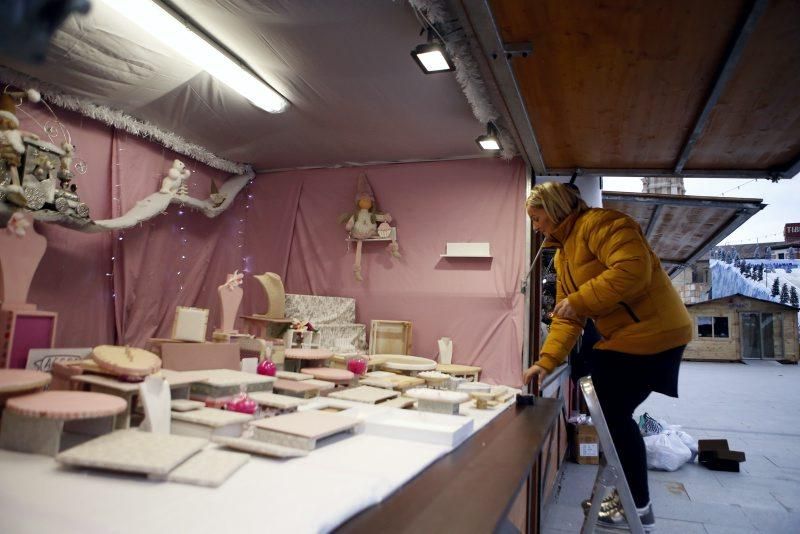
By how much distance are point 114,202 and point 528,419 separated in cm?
366

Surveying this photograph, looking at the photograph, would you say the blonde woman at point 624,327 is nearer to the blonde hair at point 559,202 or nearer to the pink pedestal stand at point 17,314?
the blonde hair at point 559,202

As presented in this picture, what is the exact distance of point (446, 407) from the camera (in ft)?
4.91

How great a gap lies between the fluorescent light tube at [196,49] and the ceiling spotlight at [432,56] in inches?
46.5

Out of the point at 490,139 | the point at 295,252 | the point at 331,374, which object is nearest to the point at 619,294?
the point at 331,374

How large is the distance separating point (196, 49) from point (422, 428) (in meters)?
2.62

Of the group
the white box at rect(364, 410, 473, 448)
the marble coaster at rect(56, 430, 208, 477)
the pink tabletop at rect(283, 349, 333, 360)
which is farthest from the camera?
the pink tabletop at rect(283, 349, 333, 360)

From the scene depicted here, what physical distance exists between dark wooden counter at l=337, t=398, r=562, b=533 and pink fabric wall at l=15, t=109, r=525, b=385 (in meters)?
2.99

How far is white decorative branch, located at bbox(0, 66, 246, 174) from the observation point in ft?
10.4

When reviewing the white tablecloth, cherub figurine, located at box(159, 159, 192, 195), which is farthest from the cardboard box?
cherub figurine, located at box(159, 159, 192, 195)

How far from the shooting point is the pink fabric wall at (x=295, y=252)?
377 centimetres

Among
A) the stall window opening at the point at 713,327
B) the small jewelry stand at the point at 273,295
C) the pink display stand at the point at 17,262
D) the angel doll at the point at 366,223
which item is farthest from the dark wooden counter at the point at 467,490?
the stall window opening at the point at 713,327

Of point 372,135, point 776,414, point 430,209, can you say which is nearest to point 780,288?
point 776,414

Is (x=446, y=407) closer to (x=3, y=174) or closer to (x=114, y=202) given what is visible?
(x=3, y=174)

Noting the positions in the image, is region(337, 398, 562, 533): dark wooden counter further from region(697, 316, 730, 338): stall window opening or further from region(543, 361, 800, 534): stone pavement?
region(697, 316, 730, 338): stall window opening
